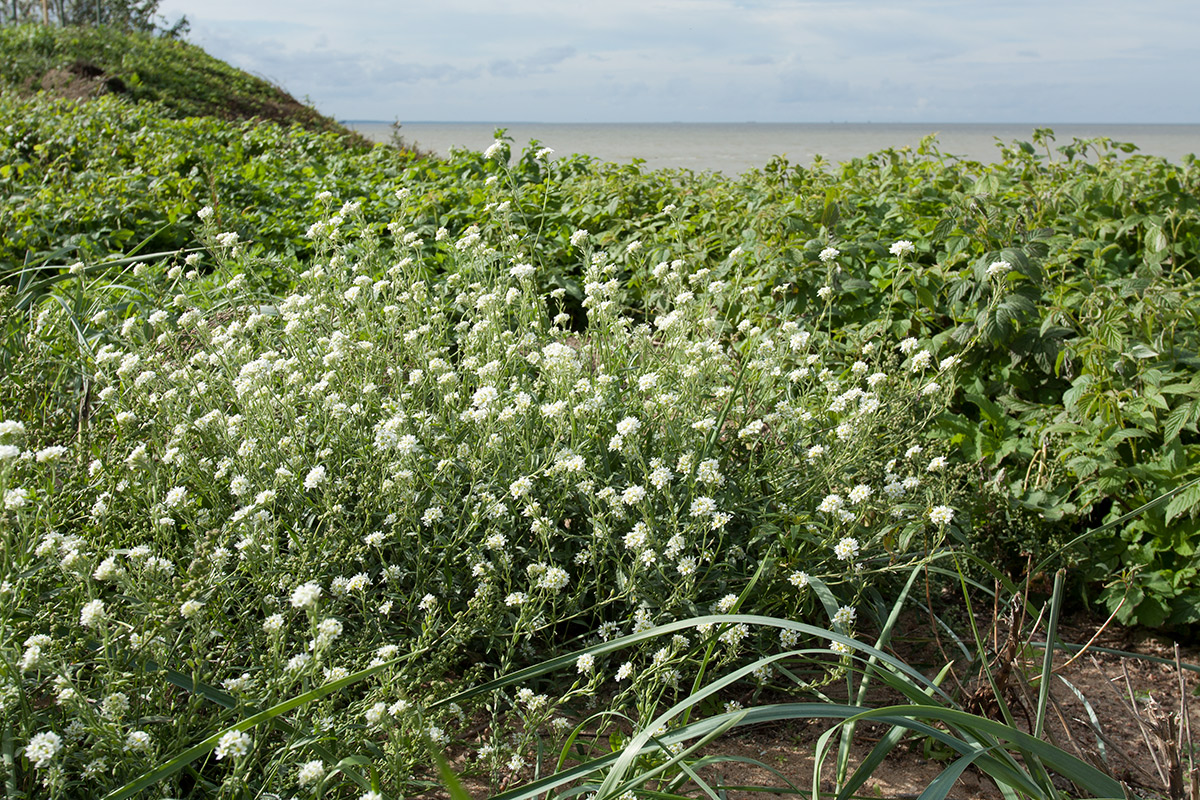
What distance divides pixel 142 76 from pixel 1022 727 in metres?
17.1

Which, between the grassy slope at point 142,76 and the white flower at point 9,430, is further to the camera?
the grassy slope at point 142,76

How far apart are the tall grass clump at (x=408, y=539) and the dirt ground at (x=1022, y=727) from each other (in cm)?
22

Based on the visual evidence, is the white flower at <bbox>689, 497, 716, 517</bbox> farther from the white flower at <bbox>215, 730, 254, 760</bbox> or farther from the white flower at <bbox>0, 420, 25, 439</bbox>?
the white flower at <bbox>0, 420, 25, 439</bbox>

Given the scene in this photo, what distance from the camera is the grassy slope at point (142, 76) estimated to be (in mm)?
13602

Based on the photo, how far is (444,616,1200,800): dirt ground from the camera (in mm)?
2223

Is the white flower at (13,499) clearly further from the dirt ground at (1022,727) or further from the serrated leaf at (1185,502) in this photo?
the serrated leaf at (1185,502)

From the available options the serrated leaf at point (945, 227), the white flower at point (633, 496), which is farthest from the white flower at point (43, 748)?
the serrated leaf at point (945, 227)

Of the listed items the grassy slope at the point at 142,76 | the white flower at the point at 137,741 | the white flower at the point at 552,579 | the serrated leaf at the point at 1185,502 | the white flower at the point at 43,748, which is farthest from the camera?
the grassy slope at the point at 142,76

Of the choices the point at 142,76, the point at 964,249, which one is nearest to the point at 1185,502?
the point at 964,249

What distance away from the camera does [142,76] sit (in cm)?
1495

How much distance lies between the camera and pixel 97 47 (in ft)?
55.8

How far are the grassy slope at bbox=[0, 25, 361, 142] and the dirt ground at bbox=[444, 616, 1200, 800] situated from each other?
12116mm

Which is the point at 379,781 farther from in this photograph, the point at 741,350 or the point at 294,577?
the point at 741,350

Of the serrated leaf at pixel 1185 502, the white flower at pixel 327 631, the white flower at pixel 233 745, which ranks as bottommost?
the white flower at pixel 233 745
